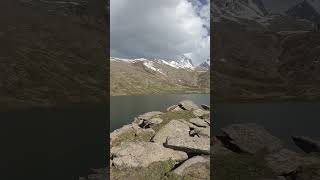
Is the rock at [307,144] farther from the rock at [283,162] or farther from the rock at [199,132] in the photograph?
the rock at [199,132]

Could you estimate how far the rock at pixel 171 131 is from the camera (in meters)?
19.2

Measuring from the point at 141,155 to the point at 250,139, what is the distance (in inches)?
250

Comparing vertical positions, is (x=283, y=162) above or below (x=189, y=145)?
below

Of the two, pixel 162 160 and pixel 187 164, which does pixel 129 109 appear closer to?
pixel 162 160

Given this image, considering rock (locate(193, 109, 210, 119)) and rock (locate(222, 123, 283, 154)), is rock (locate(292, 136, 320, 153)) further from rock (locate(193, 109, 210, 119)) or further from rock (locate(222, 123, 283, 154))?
rock (locate(193, 109, 210, 119))

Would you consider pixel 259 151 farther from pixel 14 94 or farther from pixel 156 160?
pixel 14 94

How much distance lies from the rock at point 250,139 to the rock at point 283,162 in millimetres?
1062

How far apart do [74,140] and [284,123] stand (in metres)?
13.4

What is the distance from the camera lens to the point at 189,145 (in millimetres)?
16109

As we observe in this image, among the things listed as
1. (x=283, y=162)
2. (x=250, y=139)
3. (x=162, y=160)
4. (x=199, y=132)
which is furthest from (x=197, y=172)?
(x=199, y=132)

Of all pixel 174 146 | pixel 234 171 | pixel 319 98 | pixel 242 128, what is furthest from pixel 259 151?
pixel 319 98

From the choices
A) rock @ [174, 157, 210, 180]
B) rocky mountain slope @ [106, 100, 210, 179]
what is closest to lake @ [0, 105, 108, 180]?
rocky mountain slope @ [106, 100, 210, 179]

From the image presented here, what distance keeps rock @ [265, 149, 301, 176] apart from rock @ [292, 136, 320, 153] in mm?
2712

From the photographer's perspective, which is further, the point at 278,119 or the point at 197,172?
the point at 278,119
